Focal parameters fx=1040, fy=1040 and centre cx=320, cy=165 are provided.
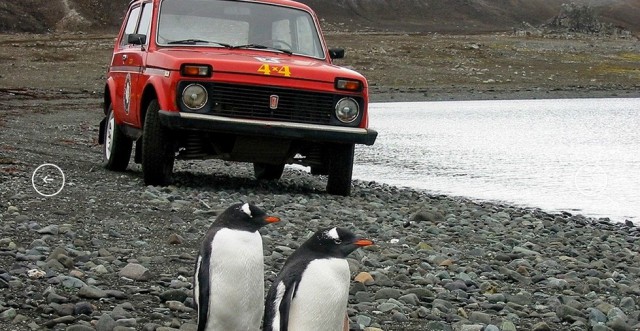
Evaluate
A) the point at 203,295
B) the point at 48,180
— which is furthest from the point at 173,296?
the point at 48,180

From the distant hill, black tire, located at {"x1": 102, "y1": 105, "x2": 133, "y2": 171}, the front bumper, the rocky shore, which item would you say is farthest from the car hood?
the distant hill

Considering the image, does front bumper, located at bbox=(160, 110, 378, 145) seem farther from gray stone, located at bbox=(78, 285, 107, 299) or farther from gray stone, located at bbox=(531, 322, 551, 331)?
gray stone, located at bbox=(531, 322, 551, 331)

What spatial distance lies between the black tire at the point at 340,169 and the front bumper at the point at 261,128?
44cm

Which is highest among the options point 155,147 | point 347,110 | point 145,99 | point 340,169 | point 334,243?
point 334,243

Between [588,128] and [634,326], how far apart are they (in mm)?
24078

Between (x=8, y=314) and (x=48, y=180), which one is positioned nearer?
(x=8, y=314)

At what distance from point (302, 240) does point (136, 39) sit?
329 centimetres

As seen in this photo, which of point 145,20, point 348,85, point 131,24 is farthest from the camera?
point 131,24

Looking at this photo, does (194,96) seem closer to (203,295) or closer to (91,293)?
(91,293)

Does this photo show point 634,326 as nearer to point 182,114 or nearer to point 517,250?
point 517,250

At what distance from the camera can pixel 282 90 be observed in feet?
29.8

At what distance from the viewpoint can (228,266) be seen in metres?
4.33

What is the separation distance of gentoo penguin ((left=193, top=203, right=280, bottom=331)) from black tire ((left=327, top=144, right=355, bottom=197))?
5.32 m

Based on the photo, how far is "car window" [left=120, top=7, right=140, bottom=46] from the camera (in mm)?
10938
